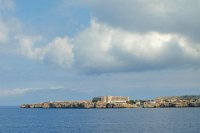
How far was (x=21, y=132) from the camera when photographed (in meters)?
118

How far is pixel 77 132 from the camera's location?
113 metres

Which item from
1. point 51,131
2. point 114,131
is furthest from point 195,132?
point 51,131

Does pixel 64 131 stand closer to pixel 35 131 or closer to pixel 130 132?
pixel 35 131

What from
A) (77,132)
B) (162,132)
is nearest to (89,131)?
(77,132)

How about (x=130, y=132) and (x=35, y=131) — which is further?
(x=35, y=131)

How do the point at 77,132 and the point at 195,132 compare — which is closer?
the point at 195,132

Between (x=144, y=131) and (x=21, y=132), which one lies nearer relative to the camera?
(x=144, y=131)

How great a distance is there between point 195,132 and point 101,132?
21833mm

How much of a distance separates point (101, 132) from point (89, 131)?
5772 millimetres

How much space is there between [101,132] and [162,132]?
47.8ft

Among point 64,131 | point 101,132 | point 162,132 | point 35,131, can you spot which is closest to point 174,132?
point 162,132

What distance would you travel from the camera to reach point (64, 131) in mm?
117438

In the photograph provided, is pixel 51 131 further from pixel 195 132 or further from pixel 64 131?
pixel 195 132

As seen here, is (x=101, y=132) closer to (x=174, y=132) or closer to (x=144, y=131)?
(x=144, y=131)
